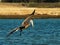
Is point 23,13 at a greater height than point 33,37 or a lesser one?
lesser

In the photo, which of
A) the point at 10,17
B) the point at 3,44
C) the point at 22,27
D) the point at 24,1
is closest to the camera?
the point at 22,27

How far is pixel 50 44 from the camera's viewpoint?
2227cm

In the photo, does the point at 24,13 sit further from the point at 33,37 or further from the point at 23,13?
the point at 33,37

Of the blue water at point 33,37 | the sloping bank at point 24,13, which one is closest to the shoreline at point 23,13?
the sloping bank at point 24,13

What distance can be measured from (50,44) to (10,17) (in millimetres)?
33492

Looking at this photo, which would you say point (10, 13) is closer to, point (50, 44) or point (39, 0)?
point (39, 0)

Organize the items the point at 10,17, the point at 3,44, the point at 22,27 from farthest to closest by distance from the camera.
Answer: the point at 10,17
the point at 3,44
the point at 22,27

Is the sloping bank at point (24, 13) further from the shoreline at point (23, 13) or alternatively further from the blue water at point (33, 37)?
the blue water at point (33, 37)

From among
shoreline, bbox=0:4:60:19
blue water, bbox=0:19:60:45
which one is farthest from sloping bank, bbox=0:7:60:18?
blue water, bbox=0:19:60:45

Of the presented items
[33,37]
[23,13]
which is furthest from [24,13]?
[33,37]

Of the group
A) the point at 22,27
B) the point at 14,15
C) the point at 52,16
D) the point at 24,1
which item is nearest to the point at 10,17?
the point at 14,15

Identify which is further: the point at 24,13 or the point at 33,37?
the point at 24,13

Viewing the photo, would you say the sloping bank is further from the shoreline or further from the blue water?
the blue water

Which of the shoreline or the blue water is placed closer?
the blue water
